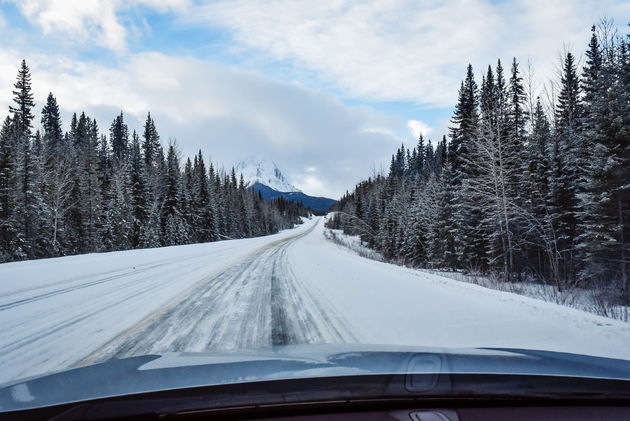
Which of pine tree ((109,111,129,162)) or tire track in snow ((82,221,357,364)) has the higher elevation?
pine tree ((109,111,129,162))

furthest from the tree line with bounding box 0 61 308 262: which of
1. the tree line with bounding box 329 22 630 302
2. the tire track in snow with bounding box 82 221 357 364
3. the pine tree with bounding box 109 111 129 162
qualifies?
the tree line with bounding box 329 22 630 302

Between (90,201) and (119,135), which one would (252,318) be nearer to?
(90,201)

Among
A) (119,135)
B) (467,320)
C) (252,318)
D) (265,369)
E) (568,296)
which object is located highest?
(119,135)

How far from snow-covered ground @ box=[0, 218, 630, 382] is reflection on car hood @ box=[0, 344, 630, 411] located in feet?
8.28

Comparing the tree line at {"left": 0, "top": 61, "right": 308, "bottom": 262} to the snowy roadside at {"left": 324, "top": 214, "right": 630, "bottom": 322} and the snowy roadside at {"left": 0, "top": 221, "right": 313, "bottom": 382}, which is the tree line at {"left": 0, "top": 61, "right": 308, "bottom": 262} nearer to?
the snowy roadside at {"left": 0, "top": 221, "right": 313, "bottom": 382}

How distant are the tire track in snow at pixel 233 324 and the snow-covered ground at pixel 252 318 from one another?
0.7 inches

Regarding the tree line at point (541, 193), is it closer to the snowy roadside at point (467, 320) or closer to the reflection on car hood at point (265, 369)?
the snowy roadside at point (467, 320)

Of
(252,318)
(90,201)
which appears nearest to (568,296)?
(252,318)

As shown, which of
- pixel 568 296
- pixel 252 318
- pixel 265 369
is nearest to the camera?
pixel 265 369

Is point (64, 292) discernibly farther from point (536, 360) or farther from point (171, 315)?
point (536, 360)

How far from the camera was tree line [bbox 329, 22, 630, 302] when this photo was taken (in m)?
16.4

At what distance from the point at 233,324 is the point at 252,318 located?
0.47m

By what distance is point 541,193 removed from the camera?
22.5 m

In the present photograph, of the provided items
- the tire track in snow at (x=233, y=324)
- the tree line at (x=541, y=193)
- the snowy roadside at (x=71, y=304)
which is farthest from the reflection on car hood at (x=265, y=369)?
the tree line at (x=541, y=193)
